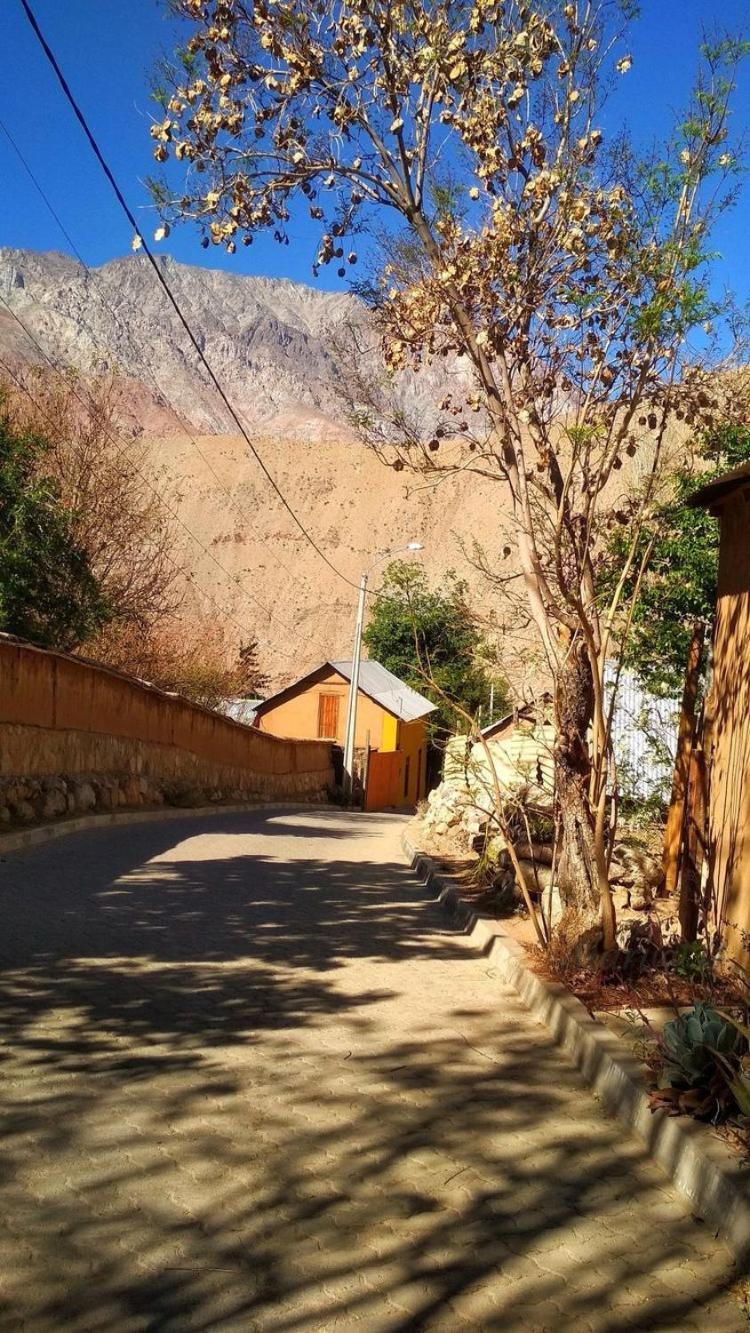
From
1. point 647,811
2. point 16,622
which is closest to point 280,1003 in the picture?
point 647,811

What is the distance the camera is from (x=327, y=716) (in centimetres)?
5412

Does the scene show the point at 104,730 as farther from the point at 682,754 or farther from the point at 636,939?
the point at 636,939

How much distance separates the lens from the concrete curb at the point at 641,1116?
13.5ft

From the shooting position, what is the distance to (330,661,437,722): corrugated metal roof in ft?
170

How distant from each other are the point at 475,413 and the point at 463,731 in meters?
2.57

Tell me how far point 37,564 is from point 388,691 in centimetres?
3380

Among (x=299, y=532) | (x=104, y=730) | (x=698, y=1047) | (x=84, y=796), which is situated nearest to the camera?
(x=698, y=1047)

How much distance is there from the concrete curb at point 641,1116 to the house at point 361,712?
142 feet

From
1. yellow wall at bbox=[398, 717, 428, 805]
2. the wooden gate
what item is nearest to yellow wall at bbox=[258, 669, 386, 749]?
yellow wall at bbox=[398, 717, 428, 805]

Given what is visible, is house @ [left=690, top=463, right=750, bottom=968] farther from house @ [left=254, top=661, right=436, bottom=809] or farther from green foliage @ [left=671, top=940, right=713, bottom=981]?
house @ [left=254, top=661, right=436, bottom=809]

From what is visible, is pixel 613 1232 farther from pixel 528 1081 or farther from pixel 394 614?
pixel 394 614

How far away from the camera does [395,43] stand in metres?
9.48

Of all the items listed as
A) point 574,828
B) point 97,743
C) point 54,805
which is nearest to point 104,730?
point 97,743

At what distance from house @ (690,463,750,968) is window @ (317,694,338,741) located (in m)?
A: 45.0
